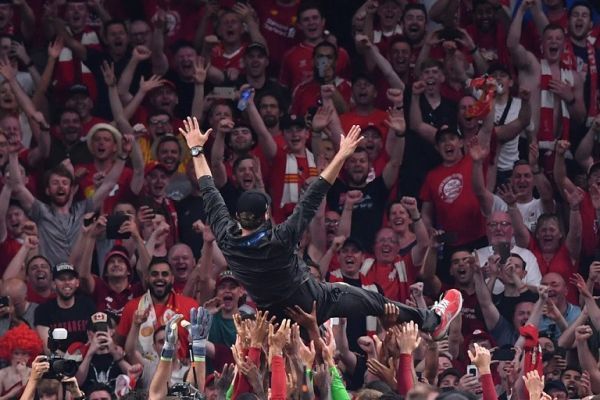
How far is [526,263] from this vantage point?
15961 millimetres

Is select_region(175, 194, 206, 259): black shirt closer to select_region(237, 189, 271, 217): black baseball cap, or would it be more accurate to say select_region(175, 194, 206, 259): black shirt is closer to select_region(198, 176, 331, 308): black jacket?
select_region(198, 176, 331, 308): black jacket

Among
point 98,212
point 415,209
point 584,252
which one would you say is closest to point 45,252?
point 98,212

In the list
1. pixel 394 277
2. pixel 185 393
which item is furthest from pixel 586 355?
pixel 185 393

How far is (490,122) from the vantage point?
54.9ft

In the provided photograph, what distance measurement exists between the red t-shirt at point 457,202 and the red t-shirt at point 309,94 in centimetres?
137

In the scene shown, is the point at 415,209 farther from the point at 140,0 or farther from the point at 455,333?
the point at 140,0

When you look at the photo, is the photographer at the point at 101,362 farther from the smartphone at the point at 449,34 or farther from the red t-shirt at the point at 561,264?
the smartphone at the point at 449,34

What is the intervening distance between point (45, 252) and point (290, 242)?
4973 mm

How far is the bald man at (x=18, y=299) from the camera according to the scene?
49.2ft

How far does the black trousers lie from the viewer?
11602mm

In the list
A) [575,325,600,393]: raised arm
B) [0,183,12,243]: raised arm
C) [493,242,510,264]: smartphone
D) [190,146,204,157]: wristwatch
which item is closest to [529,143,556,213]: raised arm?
[493,242,510,264]: smartphone

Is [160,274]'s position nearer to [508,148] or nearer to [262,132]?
[262,132]

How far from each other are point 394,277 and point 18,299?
302cm

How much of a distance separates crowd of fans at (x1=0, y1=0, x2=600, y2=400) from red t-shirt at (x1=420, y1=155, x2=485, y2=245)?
17 mm
